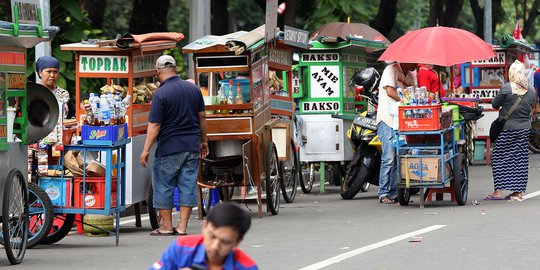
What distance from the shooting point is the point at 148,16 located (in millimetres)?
28281

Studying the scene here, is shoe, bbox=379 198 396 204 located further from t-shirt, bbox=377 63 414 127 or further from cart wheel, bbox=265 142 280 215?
cart wheel, bbox=265 142 280 215

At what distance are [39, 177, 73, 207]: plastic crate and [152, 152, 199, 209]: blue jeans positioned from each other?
1017 millimetres

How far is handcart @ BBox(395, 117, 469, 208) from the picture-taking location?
15.9 m

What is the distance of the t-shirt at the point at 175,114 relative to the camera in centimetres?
1316

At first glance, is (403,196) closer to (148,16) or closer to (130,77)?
(130,77)

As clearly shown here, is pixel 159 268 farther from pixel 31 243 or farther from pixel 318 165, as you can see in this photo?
pixel 318 165

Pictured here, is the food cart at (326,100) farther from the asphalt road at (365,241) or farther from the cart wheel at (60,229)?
the cart wheel at (60,229)

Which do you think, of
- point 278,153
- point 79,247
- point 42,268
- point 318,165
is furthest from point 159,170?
point 318,165

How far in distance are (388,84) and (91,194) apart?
5.14 metres

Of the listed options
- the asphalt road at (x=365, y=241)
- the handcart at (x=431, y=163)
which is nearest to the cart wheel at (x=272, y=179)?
the asphalt road at (x=365, y=241)

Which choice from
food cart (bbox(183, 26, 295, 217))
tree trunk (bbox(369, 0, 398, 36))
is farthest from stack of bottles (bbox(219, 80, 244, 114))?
tree trunk (bbox(369, 0, 398, 36))

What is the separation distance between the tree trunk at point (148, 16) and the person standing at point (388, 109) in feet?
39.6

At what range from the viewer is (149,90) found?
1464 cm

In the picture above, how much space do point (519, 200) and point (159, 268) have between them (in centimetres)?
1158
